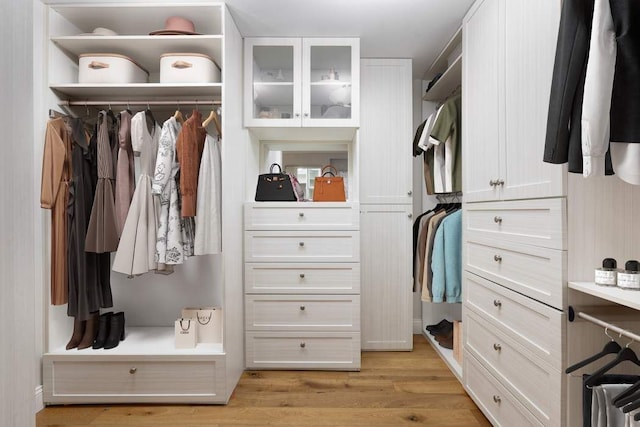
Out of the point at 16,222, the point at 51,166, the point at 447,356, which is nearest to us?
the point at 16,222

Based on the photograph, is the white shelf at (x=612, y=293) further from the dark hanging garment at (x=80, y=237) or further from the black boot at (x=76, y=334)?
the black boot at (x=76, y=334)

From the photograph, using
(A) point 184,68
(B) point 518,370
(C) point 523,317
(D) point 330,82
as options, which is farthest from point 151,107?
(B) point 518,370

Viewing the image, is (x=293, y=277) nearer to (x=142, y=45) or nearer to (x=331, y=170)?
(x=331, y=170)

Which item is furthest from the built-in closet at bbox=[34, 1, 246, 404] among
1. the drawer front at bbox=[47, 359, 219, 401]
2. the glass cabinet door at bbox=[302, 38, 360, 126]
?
the glass cabinet door at bbox=[302, 38, 360, 126]

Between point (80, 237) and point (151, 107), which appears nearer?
point (80, 237)

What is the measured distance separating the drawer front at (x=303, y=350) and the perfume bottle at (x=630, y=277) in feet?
5.09

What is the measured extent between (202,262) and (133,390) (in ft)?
2.79

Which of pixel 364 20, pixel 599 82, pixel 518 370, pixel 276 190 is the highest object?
pixel 364 20

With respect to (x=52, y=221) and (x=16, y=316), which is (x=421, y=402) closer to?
(x=16, y=316)

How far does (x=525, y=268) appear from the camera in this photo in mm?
1480

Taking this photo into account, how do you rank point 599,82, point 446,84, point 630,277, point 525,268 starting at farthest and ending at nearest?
point 446,84, point 525,268, point 630,277, point 599,82

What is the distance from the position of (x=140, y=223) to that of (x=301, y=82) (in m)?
1.37

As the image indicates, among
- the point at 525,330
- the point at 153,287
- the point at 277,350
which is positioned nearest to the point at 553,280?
the point at 525,330

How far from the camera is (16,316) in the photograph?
58 centimetres
